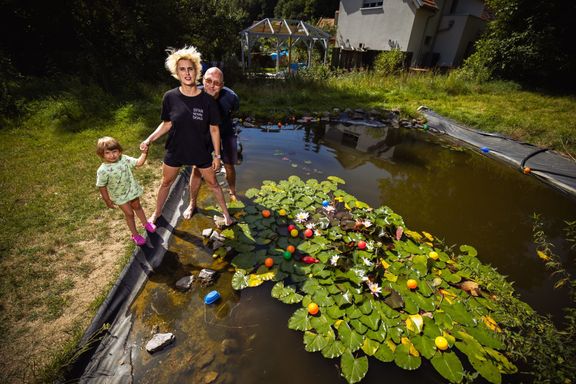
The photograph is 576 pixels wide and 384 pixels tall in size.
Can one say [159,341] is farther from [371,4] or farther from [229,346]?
[371,4]

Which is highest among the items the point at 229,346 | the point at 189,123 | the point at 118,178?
the point at 189,123

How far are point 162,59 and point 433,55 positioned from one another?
59.1 ft

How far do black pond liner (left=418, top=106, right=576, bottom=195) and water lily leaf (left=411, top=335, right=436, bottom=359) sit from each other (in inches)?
220

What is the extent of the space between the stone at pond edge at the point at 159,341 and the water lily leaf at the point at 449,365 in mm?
2385

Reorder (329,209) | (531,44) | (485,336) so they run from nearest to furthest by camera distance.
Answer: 1. (485,336)
2. (329,209)
3. (531,44)

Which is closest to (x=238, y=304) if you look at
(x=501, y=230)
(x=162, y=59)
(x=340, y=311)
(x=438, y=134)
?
(x=340, y=311)

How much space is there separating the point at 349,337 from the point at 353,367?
0.87 ft

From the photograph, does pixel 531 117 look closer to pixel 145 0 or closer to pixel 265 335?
pixel 265 335

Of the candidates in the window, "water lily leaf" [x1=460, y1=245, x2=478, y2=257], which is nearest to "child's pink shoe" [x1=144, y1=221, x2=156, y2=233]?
"water lily leaf" [x1=460, y1=245, x2=478, y2=257]

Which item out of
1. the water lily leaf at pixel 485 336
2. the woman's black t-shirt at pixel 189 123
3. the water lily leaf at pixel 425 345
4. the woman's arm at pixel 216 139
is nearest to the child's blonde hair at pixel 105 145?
the woman's black t-shirt at pixel 189 123

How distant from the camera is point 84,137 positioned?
6.67 metres

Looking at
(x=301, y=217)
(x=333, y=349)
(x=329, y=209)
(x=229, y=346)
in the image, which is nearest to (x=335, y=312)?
(x=333, y=349)

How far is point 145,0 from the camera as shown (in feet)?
35.9

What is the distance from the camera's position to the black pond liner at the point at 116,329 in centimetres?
210
